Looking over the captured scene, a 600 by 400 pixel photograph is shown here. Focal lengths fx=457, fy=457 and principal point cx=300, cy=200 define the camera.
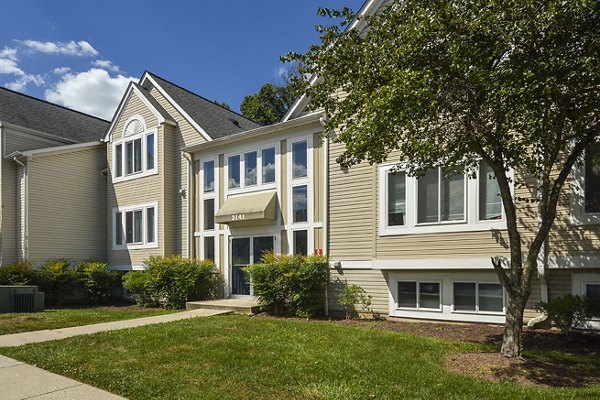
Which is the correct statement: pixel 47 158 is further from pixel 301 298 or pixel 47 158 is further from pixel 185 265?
pixel 301 298

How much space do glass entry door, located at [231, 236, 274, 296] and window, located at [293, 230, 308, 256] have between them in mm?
882

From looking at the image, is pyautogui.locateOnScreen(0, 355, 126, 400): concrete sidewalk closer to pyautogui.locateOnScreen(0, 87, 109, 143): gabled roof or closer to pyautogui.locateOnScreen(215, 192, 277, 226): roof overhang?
pyautogui.locateOnScreen(215, 192, 277, 226): roof overhang

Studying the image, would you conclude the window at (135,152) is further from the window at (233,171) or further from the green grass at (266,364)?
the green grass at (266,364)

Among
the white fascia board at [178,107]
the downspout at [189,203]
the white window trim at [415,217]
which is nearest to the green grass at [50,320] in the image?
the downspout at [189,203]

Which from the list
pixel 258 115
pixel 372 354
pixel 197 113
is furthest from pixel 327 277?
pixel 258 115

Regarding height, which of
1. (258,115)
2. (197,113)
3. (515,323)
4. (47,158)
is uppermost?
(258,115)

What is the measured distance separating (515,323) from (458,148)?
272cm

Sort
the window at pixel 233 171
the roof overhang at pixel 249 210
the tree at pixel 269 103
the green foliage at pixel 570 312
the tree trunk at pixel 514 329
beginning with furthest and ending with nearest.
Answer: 1. the tree at pixel 269 103
2. the window at pixel 233 171
3. the roof overhang at pixel 249 210
4. the green foliage at pixel 570 312
5. the tree trunk at pixel 514 329

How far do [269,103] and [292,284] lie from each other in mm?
25437

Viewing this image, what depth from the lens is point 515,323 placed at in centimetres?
660

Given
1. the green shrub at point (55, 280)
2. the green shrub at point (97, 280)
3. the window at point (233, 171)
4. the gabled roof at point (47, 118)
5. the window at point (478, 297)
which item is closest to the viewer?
the window at point (478, 297)

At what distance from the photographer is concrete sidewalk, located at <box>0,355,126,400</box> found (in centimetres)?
527

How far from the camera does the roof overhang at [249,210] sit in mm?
13297

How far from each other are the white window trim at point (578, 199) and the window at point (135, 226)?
501 inches
